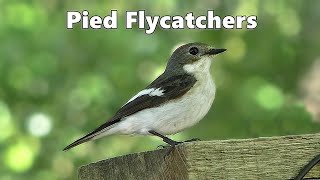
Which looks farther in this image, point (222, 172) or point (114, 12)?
point (114, 12)

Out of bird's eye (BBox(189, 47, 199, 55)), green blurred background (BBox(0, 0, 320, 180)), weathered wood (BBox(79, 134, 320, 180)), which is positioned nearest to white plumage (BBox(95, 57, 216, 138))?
bird's eye (BBox(189, 47, 199, 55))

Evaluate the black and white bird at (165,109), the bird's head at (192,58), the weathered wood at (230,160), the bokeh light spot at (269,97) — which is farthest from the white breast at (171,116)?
the bokeh light spot at (269,97)

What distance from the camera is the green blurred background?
8.41 m

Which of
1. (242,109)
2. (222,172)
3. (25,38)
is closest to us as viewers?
(222,172)

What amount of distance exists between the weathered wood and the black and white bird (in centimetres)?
79

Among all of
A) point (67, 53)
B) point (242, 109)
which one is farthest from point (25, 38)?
point (242, 109)

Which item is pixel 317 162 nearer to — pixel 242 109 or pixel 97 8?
pixel 242 109

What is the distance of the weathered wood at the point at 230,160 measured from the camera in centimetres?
333

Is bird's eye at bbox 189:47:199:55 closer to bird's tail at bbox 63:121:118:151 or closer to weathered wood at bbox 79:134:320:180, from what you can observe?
bird's tail at bbox 63:121:118:151

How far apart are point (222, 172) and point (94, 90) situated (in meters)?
5.14

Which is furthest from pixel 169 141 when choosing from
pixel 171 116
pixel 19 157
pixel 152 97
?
pixel 19 157

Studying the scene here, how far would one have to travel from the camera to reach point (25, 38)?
8.73 meters

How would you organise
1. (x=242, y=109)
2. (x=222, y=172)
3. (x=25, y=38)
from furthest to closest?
(x=25, y=38) → (x=242, y=109) → (x=222, y=172)

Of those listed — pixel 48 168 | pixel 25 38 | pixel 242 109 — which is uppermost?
pixel 25 38
